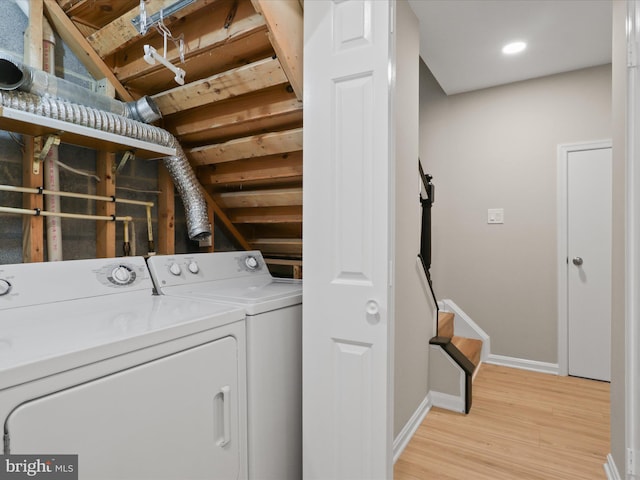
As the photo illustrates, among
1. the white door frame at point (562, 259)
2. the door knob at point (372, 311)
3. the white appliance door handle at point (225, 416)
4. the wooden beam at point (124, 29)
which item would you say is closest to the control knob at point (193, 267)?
the white appliance door handle at point (225, 416)

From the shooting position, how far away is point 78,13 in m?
1.85

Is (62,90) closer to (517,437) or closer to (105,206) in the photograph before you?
(105,206)

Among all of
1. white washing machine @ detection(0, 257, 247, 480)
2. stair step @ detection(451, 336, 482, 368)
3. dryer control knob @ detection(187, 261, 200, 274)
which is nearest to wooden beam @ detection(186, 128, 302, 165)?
dryer control knob @ detection(187, 261, 200, 274)

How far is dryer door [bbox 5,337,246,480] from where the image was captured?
87cm

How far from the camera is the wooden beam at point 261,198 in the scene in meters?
2.32

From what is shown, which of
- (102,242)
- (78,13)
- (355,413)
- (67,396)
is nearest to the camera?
(67,396)

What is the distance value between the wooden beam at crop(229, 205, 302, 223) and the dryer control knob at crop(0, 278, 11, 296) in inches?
Answer: 57.9

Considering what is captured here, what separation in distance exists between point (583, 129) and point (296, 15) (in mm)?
2533

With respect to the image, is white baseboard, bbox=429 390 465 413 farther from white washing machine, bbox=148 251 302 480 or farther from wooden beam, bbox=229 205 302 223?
wooden beam, bbox=229 205 302 223

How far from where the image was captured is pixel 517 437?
210 cm

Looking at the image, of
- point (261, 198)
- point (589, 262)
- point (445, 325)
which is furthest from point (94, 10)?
point (589, 262)

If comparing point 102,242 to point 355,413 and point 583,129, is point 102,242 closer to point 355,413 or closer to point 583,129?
point 355,413

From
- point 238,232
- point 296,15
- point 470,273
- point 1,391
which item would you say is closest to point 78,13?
point 296,15

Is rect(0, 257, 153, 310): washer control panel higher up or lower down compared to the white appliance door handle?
higher up
